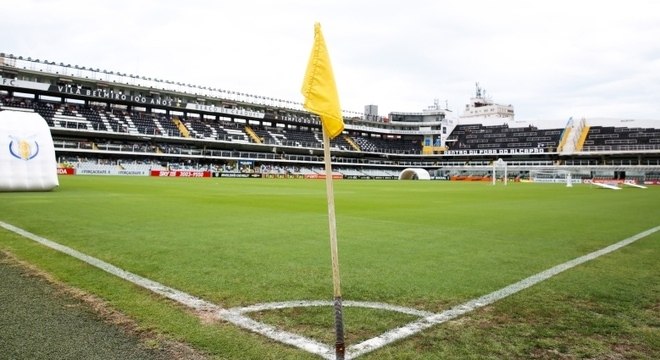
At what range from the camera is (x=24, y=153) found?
1923 centimetres

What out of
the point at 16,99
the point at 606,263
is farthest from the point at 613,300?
the point at 16,99

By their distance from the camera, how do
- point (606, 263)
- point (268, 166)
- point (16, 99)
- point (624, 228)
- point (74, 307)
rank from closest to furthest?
point (74, 307) → point (606, 263) → point (624, 228) → point (16, 99) → point (268, 166)

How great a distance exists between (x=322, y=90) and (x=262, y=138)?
81.9 meters

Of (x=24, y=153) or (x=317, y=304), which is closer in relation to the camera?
(x=317, y=304)

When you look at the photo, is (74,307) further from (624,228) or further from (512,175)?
(512,175)

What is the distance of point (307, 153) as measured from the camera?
9331 cm

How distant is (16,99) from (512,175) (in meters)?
86.3

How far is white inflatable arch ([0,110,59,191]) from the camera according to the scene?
738 inches

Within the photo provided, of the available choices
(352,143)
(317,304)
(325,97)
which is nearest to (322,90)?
(325,97)

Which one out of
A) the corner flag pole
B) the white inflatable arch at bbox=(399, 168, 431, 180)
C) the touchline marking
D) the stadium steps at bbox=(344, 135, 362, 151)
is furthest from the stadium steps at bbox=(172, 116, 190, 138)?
the corner flag pole

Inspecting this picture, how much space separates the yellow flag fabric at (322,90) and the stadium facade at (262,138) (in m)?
58.7

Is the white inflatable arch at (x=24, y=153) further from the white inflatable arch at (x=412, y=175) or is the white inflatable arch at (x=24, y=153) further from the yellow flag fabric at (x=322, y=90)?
the white inflatable arch at (x=412, y=175)

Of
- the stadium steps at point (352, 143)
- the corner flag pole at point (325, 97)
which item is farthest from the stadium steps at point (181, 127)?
the corner flag pole at point (325, 97)

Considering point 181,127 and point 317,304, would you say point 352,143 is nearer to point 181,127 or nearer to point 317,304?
point 181,127
